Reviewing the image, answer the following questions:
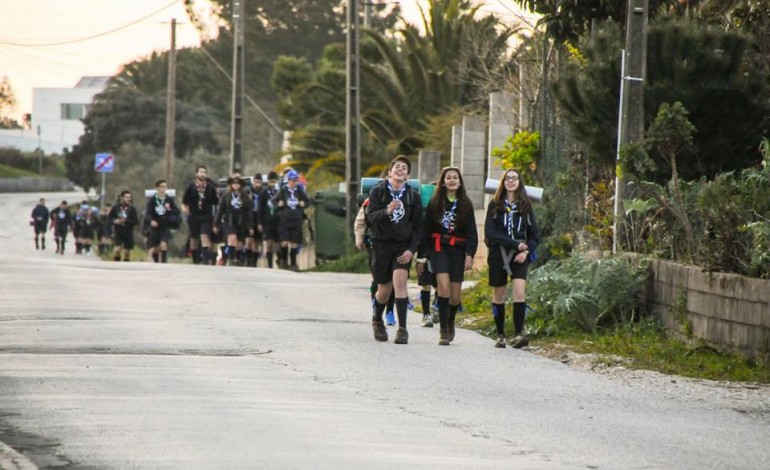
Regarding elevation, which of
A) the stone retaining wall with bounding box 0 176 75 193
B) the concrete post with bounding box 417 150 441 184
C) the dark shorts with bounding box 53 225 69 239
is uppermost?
the stone retaining wall with bounding box 0 176 75 193

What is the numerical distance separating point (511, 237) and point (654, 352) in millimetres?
1758

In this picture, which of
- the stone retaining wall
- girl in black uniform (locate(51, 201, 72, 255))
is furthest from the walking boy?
the stone retaining wall

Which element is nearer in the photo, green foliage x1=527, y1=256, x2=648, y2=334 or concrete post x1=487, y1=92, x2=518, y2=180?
green foliage x1=527, y1=256, x2=648, y2=334

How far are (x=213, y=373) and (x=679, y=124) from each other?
5.70 meters

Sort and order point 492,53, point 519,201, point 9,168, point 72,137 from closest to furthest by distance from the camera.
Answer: point 519,201 → point 492,53 → point 9,168 → point 72,137

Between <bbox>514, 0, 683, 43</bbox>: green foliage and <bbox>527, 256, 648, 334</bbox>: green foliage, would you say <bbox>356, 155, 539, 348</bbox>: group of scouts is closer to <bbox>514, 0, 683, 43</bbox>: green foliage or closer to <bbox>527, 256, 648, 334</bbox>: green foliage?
<bbox>527, 256, 648, 334</bbox>: green foliage

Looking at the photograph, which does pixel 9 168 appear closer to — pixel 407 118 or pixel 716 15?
pixel 407 118

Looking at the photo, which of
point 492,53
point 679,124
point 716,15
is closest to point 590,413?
point 679,124

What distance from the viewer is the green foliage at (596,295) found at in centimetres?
1561

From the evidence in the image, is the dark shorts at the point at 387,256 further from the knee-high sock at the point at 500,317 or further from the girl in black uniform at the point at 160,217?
the girl in black uniform at the point at 160,217

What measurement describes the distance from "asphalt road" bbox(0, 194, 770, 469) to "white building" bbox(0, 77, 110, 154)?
13500cm

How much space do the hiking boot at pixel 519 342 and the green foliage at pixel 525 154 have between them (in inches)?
363

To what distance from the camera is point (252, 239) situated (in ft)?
98.8

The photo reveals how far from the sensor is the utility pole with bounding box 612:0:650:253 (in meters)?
16.6
